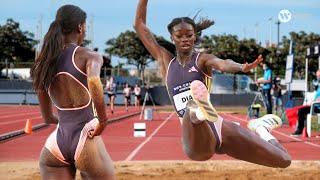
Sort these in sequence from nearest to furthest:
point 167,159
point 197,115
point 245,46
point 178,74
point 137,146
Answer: point 197,115, point 178,74, point 167,159, point 137,146, point 245,46

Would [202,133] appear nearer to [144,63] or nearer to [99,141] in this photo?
[99,141]

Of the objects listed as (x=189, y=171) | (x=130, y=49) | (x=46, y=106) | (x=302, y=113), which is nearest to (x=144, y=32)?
(x=46, y=106)

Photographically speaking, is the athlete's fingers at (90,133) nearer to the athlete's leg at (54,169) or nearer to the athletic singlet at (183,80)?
the athlete's leg at (54,169)

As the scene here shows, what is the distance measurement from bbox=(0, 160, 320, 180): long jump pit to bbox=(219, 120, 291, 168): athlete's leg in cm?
352

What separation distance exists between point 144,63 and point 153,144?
139 feet

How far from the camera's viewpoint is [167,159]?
381 inches

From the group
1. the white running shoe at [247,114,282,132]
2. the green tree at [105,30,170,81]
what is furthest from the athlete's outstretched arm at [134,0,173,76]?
the green tree at [105,30,170,81]

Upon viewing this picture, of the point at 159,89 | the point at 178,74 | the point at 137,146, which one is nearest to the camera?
the point at 178,74

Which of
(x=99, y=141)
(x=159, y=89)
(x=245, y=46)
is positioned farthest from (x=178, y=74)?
(x=245, y=46)

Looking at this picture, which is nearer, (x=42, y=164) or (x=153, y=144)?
(x=42, y=164)

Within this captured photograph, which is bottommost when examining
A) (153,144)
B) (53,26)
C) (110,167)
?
(153,144)

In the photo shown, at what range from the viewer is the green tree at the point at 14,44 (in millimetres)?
53500

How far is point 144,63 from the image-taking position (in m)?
54.2

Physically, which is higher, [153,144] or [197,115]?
[197,115]
